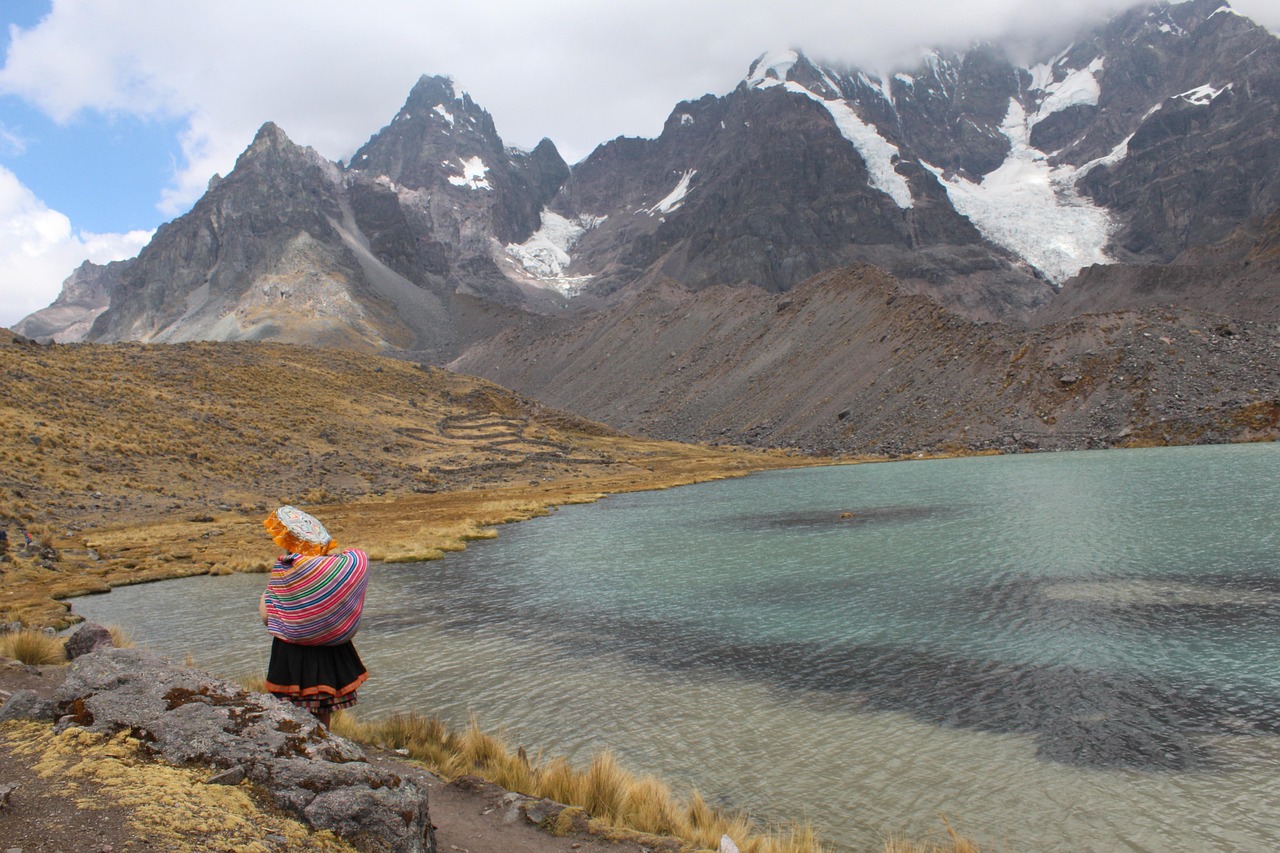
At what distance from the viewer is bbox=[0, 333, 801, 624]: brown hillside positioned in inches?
1631

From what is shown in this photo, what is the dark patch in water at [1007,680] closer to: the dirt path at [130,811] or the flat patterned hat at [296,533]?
the dirt path at [130,811]

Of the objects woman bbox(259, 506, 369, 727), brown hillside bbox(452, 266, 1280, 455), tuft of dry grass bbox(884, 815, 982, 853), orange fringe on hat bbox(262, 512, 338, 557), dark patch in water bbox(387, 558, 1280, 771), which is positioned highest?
brown hillside bbox(452, 266, 1280, 455)

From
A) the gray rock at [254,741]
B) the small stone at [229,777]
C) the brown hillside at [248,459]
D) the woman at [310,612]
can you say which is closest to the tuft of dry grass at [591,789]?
the woman at [310,612]

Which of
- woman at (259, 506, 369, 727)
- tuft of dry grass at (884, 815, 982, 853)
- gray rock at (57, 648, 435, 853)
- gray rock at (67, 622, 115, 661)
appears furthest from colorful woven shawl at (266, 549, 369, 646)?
gray rock at (67, 622, 115, 661)

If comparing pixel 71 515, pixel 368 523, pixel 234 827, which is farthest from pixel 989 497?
pixel 71 515

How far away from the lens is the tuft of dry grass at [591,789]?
30.8 ft

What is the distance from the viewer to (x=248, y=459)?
72.9 metres

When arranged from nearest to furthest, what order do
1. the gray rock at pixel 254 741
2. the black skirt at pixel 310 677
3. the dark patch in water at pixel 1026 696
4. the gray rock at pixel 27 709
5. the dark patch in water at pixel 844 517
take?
the gray rock at pixel 254 741 → the gray rock at pixel 27 709 → the black skirt at pixel 310 677 → the dark patch in water at pixel 1026 696 → the dark patch in water at pixel 844 517

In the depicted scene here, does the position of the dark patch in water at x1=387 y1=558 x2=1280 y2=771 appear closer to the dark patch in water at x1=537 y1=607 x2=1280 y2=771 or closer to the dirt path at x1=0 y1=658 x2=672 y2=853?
the dark patch in water at x1=537 y1=607 x2=1280 y2=771

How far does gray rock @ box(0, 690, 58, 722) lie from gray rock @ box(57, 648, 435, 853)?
0.44 ft

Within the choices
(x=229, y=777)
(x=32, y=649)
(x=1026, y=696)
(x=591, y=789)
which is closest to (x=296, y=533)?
(x=229, y=777)

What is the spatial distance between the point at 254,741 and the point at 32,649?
1129cm

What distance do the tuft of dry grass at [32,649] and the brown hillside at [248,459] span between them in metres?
8.77

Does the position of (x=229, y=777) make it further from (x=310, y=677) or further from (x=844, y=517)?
(x=844, y=517)
